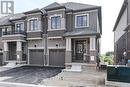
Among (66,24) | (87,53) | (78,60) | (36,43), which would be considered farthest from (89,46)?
(36,43)

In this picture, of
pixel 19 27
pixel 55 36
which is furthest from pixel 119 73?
pixel 19 27

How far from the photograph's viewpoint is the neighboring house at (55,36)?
59.1ft

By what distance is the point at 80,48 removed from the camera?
62.2ft

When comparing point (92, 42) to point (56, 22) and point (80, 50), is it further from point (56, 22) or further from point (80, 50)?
point (56, 22)

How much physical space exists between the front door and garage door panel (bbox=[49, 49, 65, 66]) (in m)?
1.96

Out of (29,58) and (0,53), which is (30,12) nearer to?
(29,58)

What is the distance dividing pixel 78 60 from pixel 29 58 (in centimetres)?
779

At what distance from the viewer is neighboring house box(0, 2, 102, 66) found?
18.0m

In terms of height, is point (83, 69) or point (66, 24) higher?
point (66, 24)

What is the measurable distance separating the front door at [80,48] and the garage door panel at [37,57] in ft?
17.3

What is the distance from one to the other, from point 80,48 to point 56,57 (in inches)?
144

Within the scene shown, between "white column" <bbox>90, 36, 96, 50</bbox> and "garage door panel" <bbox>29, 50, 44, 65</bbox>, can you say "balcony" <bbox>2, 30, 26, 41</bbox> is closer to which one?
"garage door panel" <bbox>29, 50, 44, 65</bbox>

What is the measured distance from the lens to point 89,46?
1808cm

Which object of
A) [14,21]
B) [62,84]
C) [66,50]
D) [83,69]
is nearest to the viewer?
[62,84]
